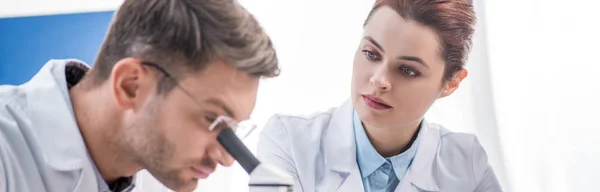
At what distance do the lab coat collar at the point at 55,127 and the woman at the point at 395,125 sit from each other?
A: 486mm

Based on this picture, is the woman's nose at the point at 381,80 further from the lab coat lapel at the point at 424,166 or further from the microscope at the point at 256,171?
the microscope at the point at 256,171

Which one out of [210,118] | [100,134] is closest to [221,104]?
[210,118]

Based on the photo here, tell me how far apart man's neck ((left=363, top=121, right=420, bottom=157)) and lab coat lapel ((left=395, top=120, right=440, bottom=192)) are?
29 millimetres

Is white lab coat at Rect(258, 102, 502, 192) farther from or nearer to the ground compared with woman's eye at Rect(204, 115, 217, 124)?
nearer to the ground

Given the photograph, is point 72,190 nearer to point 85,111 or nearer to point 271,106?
point 85,111

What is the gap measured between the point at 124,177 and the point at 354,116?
58 cm

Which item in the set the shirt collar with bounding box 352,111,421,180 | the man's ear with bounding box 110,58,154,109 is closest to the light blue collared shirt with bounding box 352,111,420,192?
the shirt collar with bounding box 352,111,421,180

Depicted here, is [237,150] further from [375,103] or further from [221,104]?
[375,103]

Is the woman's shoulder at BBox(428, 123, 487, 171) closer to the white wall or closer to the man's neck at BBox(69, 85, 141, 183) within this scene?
the white wall

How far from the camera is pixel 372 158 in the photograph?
131cm

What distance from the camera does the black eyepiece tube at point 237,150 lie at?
78 centimetres

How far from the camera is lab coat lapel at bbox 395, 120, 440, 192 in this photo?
128 centimetres

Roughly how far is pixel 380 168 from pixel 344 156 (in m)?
0.08

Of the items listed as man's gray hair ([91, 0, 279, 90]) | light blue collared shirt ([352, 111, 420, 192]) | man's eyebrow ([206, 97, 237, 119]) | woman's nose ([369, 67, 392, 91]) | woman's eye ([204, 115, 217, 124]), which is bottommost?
light blue collared shirt ([352, 111, 420, 192])
